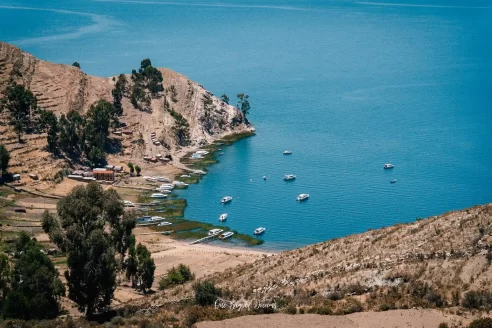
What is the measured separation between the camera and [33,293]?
64125 mm

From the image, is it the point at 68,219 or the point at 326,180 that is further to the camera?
the point at 326,180

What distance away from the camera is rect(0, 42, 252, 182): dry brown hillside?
139125mm

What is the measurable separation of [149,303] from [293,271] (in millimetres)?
11840

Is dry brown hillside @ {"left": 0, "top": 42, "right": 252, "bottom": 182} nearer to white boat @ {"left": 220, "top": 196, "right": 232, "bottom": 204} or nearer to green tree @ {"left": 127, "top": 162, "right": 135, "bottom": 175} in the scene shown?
green tree @ {"left": 127, "top": 162, "right": 135, "bottom": 175}

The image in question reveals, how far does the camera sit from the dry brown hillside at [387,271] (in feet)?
155

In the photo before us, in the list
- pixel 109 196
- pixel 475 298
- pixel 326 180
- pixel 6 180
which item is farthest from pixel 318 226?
pixel 475 298

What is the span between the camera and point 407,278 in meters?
51.1

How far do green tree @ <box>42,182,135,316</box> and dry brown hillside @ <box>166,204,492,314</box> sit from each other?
9.48 metres

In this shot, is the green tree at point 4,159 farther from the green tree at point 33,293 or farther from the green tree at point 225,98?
the green tree at point 225,98

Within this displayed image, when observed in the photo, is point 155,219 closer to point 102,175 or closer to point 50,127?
point 102,175

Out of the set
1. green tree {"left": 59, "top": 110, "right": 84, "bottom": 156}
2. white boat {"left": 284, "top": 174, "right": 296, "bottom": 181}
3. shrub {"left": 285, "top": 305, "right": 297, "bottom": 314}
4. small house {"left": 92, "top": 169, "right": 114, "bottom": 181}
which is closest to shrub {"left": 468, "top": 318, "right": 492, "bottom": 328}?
shrub {"left": 285, "top": 305, "right": 297, "bottom": 314}

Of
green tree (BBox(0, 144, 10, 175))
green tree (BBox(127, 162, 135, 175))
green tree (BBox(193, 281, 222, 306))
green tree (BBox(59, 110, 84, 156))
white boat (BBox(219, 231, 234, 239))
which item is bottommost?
white boat (BBox(219, 231, 234, 239))

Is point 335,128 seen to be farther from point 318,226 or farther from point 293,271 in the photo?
point 293,271

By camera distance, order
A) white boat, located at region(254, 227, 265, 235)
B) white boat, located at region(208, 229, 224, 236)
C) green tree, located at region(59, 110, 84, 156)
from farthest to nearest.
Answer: green tree, located at region(59, 110, 84, 156) → white boat, located at region(254, 227, 265, 235) → white boat, located at region(208, 229, 224, 236)
